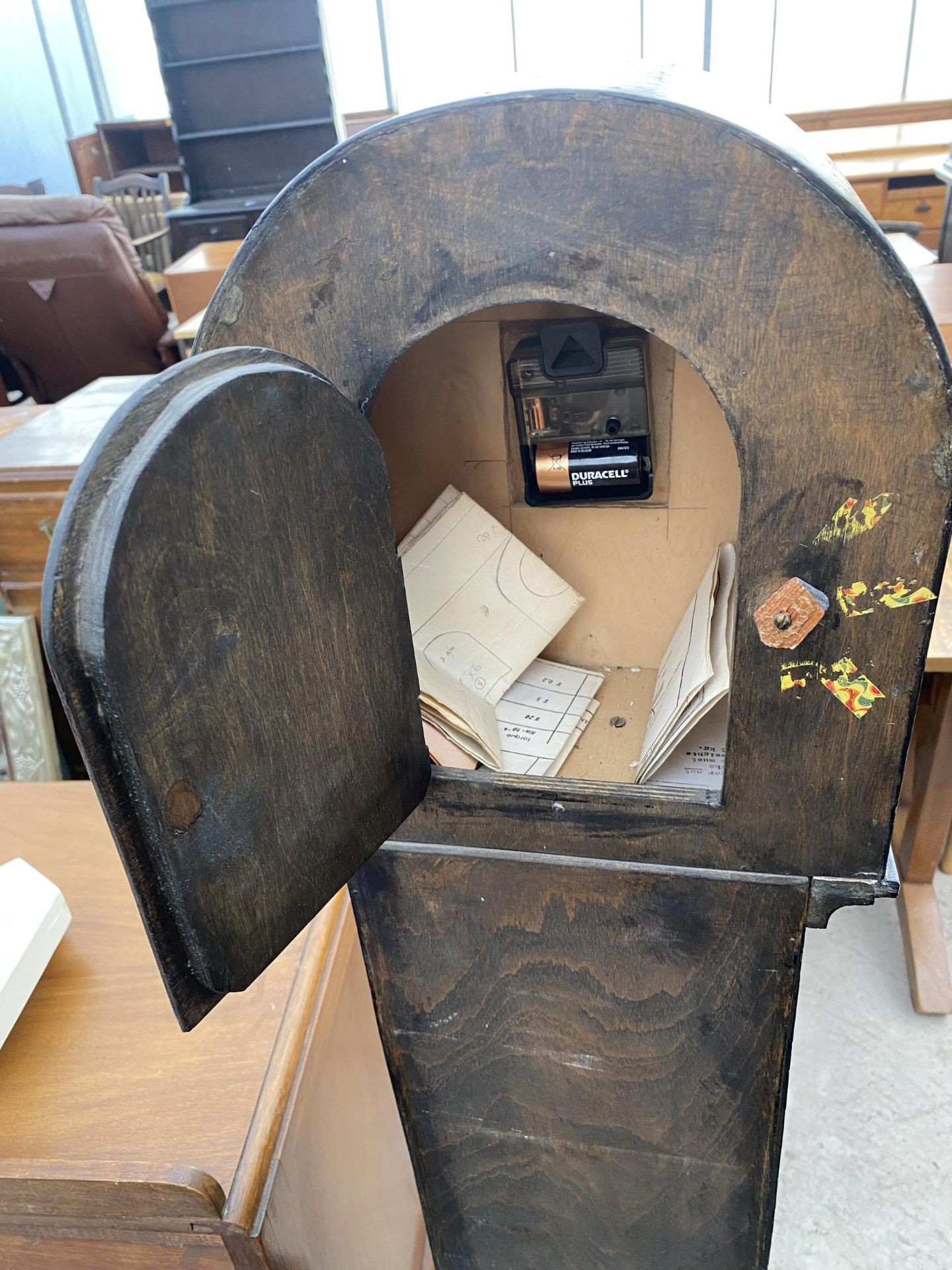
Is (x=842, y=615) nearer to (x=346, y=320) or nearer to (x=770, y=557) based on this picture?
(x=770, y=557)

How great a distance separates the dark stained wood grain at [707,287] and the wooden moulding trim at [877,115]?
5.28 m

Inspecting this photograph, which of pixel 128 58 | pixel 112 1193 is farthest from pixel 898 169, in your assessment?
pixel 128 58

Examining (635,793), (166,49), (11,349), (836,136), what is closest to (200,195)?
(166,49)

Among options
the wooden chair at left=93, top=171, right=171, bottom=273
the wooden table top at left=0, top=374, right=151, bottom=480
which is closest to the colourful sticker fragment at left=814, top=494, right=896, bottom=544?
the wooden table top at left=0, top=374, right=151, bottom=480

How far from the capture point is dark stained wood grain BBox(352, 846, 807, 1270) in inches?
26.0

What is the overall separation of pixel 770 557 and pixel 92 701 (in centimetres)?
34

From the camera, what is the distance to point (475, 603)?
2.60 feet

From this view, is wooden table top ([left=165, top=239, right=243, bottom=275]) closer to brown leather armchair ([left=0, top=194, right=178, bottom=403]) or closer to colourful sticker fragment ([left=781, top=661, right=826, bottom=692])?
brown leather armchair ([left=0, top=194, right=178, bottom=403])

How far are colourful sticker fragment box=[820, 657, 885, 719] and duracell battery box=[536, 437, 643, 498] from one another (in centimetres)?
30

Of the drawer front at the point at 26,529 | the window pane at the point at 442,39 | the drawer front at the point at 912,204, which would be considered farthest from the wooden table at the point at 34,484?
the window pane at the point at 442,39

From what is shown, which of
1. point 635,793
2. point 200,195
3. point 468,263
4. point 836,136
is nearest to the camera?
point 468,263

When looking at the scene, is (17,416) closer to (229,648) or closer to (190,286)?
(190,286)

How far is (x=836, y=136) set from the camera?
3.88 metres

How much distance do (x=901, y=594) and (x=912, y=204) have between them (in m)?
3.63
